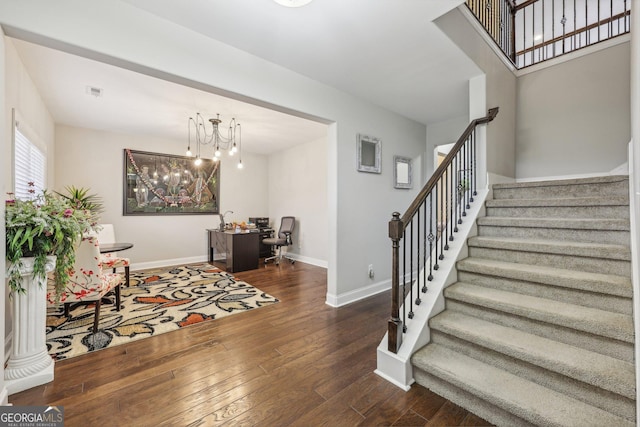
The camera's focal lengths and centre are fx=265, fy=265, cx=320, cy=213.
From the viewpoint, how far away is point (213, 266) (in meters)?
5.32

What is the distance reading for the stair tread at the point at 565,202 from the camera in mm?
2057

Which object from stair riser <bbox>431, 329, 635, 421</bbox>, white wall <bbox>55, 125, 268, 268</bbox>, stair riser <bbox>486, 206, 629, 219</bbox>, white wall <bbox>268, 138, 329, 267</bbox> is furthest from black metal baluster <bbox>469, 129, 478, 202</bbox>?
white wall <bbox>55, 125, 268, 268</bbox>

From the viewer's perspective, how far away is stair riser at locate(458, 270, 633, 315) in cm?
156

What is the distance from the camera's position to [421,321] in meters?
1.89

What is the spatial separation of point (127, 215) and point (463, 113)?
239 inches

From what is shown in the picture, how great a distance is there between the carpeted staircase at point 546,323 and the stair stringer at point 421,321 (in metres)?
0.06

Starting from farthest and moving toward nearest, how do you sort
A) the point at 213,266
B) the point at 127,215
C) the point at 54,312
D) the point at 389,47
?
the point at 213,266 → the point at 127,215 → the point at 54,312 → the point at 389,47

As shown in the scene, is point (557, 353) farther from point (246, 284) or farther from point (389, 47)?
point (246, 284)

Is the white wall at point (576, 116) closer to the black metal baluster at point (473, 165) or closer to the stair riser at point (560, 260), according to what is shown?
the black metal baluster at point (473, 165)

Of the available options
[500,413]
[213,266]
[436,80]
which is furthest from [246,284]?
[436,80]

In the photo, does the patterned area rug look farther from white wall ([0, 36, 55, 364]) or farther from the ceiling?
the ceiling

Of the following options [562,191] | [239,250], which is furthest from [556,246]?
[239,250]

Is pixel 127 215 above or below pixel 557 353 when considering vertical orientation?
above

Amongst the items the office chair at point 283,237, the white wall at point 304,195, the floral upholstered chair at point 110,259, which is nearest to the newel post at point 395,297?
the floral upholstered chair at point 110,259
